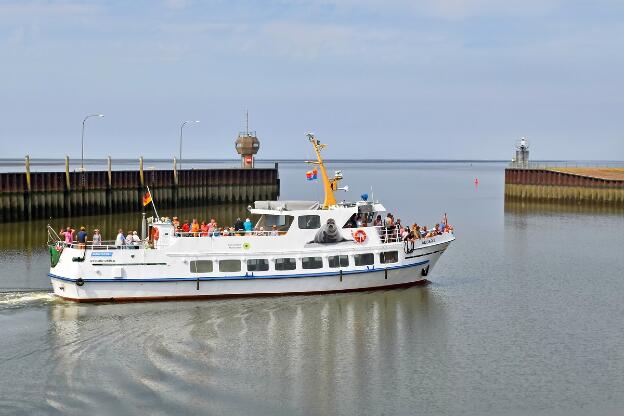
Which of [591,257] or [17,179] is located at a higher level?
[17,179]

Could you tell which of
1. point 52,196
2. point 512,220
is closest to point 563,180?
point 512,220

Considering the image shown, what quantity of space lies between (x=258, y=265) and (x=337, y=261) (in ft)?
11.8

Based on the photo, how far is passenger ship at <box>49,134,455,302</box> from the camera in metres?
34.8

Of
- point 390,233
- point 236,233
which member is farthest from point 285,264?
point 390,233

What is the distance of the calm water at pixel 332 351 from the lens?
78.5ft

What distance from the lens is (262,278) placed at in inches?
1410

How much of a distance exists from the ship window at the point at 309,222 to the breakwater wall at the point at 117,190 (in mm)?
38739

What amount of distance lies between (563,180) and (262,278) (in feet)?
241

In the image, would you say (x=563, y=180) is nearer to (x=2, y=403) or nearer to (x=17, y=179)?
(x=17, y=179)

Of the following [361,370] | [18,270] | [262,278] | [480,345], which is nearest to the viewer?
[361,370]

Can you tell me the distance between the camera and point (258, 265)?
3594 cm

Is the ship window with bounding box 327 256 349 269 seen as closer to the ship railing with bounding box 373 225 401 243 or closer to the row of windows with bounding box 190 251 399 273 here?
the row of windows with bounding box 190 251 399 273

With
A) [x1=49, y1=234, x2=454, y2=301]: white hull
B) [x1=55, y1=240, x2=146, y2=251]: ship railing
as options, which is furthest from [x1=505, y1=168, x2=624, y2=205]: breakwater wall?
[x1=55, y1=240, x2=146, y2=251]: ship railing

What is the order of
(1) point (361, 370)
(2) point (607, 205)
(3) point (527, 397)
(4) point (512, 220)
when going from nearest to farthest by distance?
(3) point (527, 397), (1) point (361, 370), (4) point (512, 220), (2) point (607, 205)
